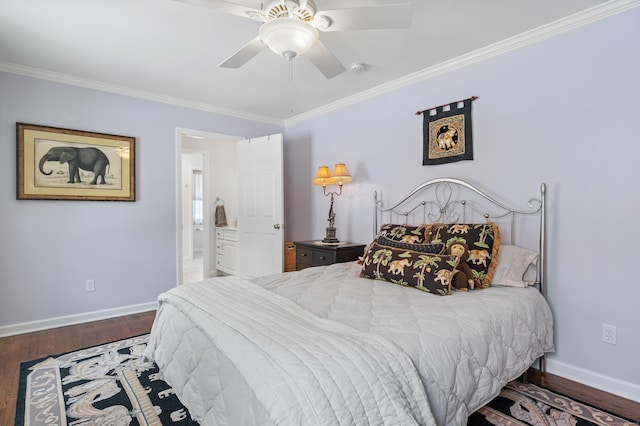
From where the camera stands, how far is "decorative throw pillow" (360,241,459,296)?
214cm

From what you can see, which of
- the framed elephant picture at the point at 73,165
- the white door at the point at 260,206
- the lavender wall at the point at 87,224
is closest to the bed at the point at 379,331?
the white door at the point at 260,206

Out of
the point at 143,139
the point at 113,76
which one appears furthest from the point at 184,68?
the point at 143,139

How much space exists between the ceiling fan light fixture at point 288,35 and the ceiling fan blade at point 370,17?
0.10 meters

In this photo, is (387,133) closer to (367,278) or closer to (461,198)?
(461,198)

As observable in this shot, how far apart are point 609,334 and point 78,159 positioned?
15.4 feet

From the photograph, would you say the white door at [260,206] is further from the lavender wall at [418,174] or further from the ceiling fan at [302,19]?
the ceiling fan at [302,19]

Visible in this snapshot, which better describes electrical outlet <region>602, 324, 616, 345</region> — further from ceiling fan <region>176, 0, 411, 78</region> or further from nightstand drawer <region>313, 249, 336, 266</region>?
ceiling fan <region>176, 0, 411, 78</region>

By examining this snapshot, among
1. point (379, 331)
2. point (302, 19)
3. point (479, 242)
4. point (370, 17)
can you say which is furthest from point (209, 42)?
point (479, 242)

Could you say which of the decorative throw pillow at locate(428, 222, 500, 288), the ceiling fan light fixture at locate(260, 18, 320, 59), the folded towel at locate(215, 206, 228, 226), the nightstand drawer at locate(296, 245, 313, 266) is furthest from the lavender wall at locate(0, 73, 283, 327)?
the decorative throw pillow at locate(428, 222, 500, 288)

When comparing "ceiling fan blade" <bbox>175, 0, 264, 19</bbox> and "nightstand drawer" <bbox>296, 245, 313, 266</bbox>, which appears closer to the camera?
"ceiling fan blade" <bbox>175, 0, 264, 19</bbox>

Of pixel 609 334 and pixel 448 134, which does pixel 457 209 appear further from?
pixel 609 334

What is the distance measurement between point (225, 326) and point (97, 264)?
2.74 metres

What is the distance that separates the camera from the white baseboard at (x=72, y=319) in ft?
10.2

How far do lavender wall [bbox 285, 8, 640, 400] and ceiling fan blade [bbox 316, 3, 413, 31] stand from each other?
4.60ft
